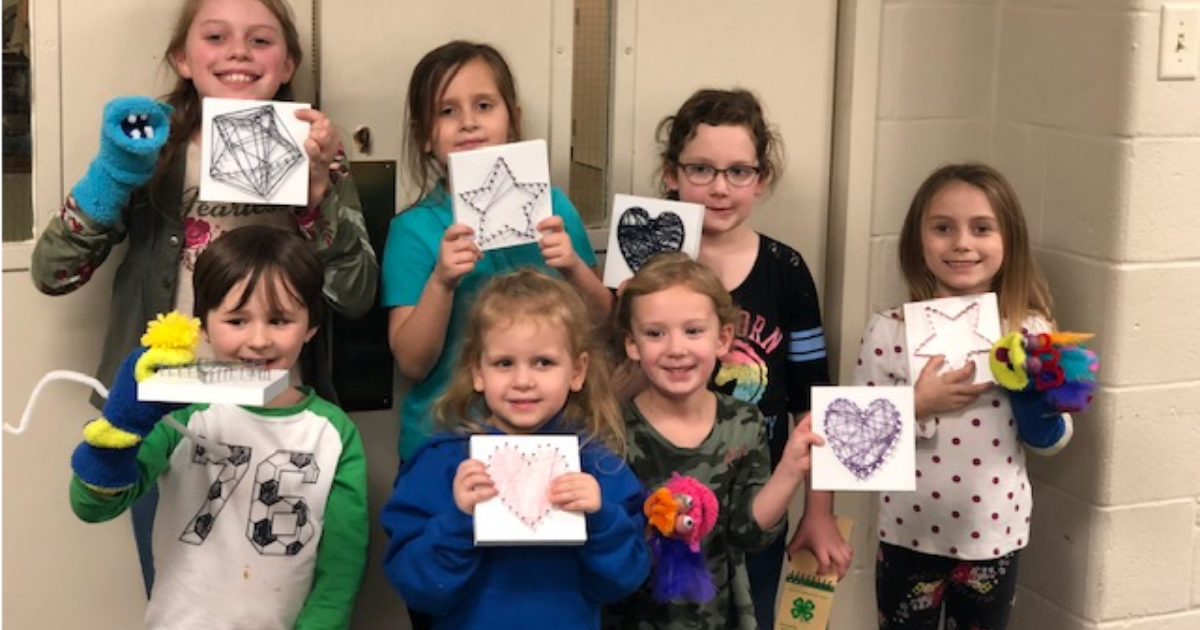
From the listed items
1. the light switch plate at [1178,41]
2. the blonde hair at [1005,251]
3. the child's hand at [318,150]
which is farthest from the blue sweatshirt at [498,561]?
the light switch plate at [1178,41]

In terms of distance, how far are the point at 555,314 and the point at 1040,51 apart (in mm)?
1299

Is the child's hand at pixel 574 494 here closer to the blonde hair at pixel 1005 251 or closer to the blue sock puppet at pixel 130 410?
the blue sock puppet at pixel 130 410

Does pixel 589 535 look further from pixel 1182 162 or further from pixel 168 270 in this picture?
pixel 1182 162

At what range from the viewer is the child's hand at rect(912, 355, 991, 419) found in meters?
2.90

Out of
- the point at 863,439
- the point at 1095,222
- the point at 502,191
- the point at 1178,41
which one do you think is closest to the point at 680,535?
the point at 863,439

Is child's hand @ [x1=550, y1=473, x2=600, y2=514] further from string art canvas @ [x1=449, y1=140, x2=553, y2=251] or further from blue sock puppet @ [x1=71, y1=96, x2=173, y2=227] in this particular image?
blue sock puppet @ [x1=71, y1=96, x2=173, y2=227]

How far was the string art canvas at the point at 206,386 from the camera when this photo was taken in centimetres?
223

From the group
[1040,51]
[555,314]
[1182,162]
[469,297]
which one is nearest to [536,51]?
[469,297]

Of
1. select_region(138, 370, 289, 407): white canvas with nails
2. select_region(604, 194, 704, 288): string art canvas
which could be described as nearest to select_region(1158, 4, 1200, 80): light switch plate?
select_region(604, 194, 704, 288): string art canvas

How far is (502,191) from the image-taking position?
8.93ft

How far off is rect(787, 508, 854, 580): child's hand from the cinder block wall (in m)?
0.58

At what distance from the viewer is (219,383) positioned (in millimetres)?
2258

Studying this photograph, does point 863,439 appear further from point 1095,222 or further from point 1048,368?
point 1095,222

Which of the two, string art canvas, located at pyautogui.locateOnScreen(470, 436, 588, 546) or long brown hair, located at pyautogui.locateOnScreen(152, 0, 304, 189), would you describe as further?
long brown hair, located at pyautogui.locateOnScreen(152, 0, 304, 189)
